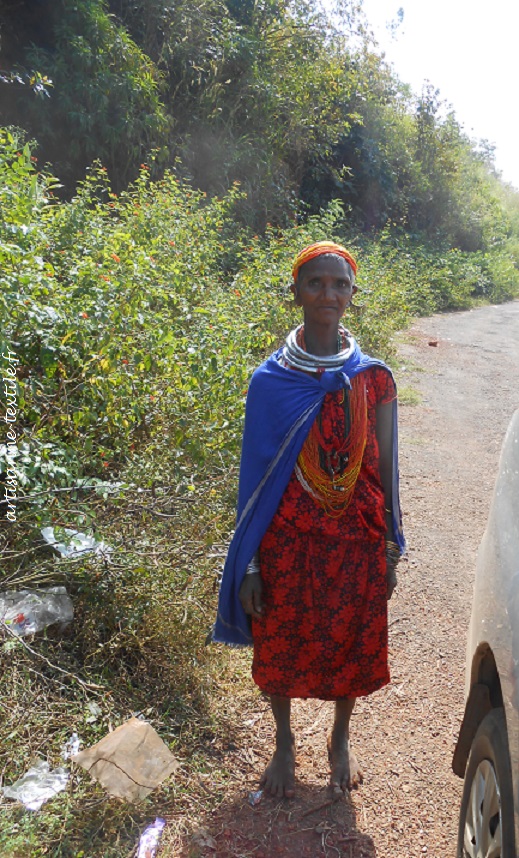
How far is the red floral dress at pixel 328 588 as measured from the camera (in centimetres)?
235

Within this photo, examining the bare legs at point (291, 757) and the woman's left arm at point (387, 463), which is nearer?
the woman's left arm at point (387, 463)

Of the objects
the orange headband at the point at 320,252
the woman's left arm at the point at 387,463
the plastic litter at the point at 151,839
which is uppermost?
the orange headband at the point at 320,252

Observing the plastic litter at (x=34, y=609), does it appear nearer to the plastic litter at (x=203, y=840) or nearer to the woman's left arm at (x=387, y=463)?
the plastic litter at (x=203, y=840)

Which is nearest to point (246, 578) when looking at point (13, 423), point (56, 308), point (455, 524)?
point (13, 423)

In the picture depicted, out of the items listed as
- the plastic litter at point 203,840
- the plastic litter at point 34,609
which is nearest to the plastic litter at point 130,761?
the plastic litter at point 203,840

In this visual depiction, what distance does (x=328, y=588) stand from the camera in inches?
94.4

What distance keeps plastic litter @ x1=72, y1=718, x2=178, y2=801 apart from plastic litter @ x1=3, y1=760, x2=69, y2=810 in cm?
8

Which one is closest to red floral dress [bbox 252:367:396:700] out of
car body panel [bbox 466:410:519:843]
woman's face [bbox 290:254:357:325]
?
woman's face [bbox 290:254:357:325]

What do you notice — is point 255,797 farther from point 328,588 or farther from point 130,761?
point 328,588

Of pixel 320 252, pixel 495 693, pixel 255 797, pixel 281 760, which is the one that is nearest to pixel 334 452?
pixel 320 252

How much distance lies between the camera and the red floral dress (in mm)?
2350

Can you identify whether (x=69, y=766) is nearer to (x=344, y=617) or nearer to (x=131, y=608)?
(x=131, y=608)

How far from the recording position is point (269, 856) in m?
2.36

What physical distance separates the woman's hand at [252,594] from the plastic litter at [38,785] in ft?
2.65
